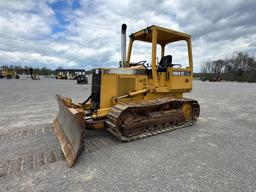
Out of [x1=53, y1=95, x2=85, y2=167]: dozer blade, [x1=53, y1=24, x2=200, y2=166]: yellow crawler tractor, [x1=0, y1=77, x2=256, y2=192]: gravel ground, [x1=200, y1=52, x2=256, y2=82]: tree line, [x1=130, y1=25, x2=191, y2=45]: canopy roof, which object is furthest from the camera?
[x1=200, y1=52, x2=256, y2=82]: tree line

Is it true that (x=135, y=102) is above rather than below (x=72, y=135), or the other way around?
above

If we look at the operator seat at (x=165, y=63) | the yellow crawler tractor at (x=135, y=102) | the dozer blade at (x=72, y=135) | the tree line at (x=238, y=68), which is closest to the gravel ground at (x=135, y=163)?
the dozer blade at (x=72, y=135)

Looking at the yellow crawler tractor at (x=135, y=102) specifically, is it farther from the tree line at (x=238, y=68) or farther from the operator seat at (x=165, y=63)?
the tree line at (x=238, y=68)

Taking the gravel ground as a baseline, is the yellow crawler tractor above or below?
above

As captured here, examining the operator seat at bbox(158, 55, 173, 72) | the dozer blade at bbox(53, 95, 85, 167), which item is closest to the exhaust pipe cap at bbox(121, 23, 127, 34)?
the operator seat at bbox(158, 55, 173, 72)

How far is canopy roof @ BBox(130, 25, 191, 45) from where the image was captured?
5203mm

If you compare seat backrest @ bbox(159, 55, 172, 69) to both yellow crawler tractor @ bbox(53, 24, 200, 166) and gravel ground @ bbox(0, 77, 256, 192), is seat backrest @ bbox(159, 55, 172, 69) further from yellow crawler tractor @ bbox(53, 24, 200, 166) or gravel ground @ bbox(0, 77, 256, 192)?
gravel ground @ bbox(0, 77, 256, 192)

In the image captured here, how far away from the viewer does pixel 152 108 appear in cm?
511

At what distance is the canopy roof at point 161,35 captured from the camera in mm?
5203

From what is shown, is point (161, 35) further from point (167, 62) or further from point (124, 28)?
point (124, 28)

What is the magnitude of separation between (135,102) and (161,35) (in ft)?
7.92

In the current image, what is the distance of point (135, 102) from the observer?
5.07 m

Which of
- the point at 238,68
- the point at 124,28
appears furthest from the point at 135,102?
the point at 238,68

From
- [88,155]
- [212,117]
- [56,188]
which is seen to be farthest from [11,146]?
[212,117]
